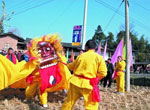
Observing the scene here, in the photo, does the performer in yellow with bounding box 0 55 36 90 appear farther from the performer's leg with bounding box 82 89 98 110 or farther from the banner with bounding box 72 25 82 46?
the banner with bounding box 72 25 82 46

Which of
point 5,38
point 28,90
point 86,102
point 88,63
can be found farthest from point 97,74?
point 5,38

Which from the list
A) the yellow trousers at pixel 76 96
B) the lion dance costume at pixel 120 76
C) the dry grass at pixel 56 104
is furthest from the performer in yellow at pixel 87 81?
the lion dance costume at pixel 120 76

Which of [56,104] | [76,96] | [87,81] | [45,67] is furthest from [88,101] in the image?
[56,104]

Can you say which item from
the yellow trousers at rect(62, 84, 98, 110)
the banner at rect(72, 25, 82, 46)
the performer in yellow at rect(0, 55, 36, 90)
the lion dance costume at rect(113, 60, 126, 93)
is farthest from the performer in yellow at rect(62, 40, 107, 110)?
the banner at rect(72, 25, 82, 46)

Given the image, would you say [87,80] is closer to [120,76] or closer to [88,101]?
[88,101]

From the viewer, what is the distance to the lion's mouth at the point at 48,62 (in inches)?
217

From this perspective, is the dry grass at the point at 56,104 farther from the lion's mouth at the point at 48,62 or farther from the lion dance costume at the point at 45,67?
the lion's mouth at the point at 48,62

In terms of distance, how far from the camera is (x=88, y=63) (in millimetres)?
3963

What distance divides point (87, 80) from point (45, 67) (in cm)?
188

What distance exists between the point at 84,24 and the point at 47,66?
22.8 feet

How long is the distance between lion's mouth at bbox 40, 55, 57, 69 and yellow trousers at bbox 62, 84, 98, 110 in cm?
166

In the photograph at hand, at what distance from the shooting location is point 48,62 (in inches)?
220

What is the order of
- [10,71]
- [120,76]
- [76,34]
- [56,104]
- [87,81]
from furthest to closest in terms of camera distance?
[76,34] → [120,76] → [56,104] → [10,71] → [87,81]

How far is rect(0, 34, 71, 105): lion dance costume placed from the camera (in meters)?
5.44
